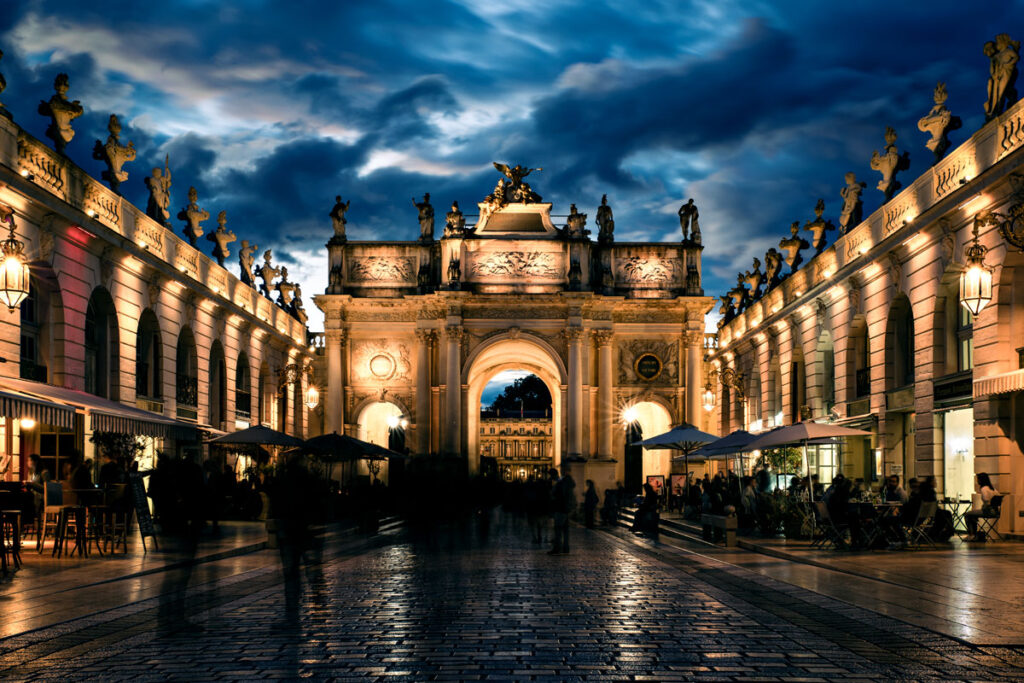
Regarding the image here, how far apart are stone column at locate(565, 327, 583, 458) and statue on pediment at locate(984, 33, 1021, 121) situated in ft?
89.2

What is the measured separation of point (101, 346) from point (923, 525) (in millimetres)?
19808

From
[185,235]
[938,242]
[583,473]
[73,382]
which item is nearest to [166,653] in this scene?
[73,382]

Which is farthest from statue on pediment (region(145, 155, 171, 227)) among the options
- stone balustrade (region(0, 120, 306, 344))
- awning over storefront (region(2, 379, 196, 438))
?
awning over storefront (region(2, 379, 196, 438))

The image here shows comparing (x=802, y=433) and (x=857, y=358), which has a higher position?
(x=857, y=358)

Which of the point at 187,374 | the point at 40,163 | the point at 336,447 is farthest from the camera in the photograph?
the point at 187,374

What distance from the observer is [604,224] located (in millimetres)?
50500

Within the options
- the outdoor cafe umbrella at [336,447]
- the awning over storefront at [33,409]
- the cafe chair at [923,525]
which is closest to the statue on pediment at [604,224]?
the outdoor cafe umbrella at [336,447]

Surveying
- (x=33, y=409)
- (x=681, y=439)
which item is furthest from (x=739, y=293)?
(x=33, y=409)

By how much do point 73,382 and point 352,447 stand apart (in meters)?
8.60

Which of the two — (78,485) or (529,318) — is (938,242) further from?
(529,318)

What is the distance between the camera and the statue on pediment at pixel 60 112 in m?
24.0

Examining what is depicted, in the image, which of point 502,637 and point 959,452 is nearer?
point 502,637

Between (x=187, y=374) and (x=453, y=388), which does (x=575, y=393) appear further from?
(x=187, y=374)

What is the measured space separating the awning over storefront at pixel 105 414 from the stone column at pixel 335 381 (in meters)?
26.1
